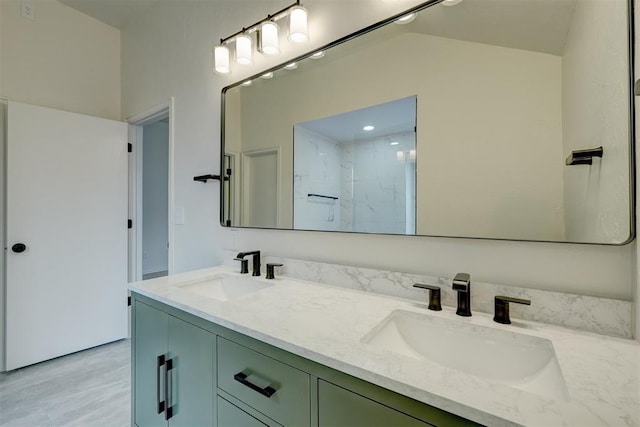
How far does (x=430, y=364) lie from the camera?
65cm

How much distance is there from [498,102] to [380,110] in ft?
1.44

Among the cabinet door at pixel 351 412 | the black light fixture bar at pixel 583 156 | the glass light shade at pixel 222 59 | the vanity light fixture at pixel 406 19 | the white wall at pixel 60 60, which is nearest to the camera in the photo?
the cabinet door at pixel 351 412

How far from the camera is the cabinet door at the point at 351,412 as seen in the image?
0.61 metres

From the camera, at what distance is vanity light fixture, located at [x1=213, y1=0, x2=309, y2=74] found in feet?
4.62

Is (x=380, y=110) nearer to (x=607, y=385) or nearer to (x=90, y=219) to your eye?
(x=607, y=385)

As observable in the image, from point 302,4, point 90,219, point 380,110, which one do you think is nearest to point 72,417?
point 90,219

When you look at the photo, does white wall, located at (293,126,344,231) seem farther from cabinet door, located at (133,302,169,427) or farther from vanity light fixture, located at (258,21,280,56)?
cabinet door, located at (133,302,169,427)

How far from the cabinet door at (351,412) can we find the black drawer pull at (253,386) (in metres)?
0.16

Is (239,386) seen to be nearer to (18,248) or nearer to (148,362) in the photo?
(148,362)

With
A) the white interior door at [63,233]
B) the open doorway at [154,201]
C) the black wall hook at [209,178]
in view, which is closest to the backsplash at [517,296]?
the black wall hook at [209,178]

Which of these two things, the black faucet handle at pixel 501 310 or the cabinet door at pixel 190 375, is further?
the cabinet door at pixel 190 375

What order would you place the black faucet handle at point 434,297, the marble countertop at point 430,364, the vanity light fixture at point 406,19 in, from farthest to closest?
the vanity light fixture at point 406,19 < the black faucet handle at point 434,297 < the marble countertop at point 430,364

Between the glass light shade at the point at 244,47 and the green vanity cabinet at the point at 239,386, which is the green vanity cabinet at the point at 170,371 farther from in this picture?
the glass light shade at the point at 244,47

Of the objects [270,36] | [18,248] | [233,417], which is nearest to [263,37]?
[270,36]
